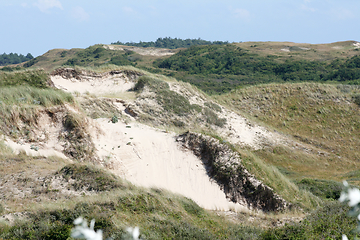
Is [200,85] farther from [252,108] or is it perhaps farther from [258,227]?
[258,227]

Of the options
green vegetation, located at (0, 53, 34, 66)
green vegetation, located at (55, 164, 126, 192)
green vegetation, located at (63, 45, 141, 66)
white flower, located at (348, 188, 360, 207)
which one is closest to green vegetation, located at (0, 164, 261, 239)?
green vegetation, located at (55, 164, 126, 192)

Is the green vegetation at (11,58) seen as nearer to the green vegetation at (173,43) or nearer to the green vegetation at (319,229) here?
the green vegetation at (173,43)

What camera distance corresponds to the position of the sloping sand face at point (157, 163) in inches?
396

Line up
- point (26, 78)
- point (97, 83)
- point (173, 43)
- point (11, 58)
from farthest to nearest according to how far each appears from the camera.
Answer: point (173, 43) → point (11, 58) → point (97, 83) → point (26, 78)

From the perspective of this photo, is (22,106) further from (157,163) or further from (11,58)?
(11,58)

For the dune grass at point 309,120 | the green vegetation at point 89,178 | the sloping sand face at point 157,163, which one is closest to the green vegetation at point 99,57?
the dune grass at point 309,120

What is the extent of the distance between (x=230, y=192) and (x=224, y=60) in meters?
79.8

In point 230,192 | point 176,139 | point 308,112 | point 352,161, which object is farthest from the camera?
point 308,112

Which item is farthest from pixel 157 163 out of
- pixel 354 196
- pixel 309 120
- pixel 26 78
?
pixel 309 120

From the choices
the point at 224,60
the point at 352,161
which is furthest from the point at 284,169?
the point at 224,60

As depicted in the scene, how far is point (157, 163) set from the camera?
10977 mm

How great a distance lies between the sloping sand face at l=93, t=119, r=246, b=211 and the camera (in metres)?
10.0

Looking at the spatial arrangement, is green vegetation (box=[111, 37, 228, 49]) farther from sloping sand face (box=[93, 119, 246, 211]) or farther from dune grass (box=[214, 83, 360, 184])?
sloping sand face (box=[93, 119, 246, 211])

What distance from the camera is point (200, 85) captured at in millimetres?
59344
